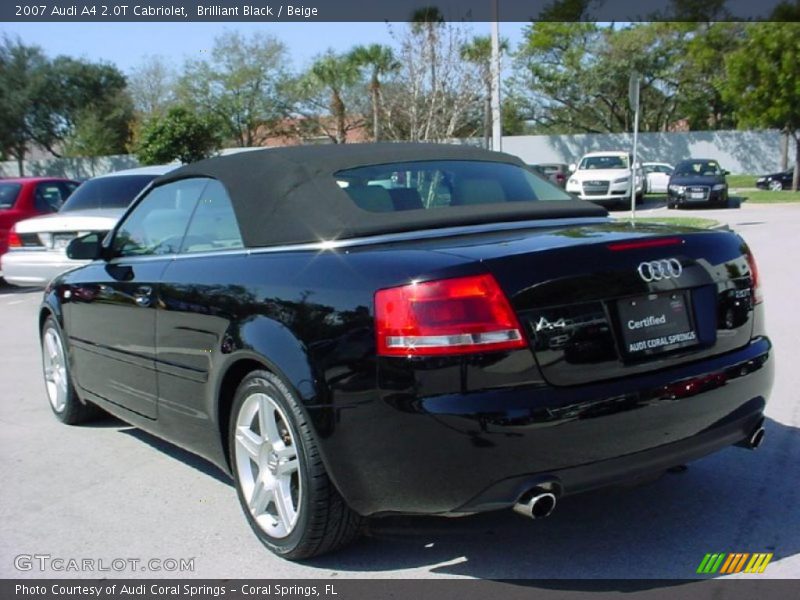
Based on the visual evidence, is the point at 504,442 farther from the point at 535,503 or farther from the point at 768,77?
the point at 768,77

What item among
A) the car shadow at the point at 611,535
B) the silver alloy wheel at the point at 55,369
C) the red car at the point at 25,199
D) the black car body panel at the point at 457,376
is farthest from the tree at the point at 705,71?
the black car body panel at the point at 457,376

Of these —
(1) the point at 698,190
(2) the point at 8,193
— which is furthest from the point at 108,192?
(1) the point at 698,190

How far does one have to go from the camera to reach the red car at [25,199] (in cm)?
1323

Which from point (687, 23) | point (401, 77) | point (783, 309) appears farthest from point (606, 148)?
point (783, 309)

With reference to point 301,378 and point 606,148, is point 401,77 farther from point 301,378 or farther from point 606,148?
point 606,148

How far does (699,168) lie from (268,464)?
26.7 metres

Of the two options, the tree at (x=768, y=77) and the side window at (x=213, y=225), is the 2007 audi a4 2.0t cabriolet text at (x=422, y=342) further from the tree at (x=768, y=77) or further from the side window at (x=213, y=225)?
the tree at (x=768, y=77)

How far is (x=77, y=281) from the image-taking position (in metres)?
5.22

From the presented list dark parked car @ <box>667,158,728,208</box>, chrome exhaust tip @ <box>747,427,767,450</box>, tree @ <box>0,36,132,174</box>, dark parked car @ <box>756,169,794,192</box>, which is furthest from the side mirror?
tree @ <box>0,36,132,174</box>

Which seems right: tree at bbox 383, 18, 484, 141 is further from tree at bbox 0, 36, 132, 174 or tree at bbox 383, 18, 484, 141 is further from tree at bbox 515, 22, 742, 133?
tree at bbox 0, 36, 132, 174

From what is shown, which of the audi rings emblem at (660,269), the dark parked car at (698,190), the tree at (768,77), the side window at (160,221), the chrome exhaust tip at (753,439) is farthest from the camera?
the tree at (768,77)

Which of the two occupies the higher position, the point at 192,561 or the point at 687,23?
the point at 687,23

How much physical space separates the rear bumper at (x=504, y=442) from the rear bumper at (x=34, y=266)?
825 centimetres

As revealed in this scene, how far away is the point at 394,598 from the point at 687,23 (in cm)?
4649
